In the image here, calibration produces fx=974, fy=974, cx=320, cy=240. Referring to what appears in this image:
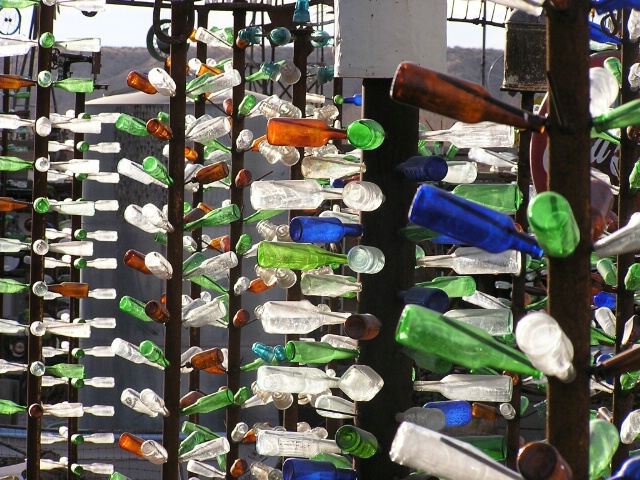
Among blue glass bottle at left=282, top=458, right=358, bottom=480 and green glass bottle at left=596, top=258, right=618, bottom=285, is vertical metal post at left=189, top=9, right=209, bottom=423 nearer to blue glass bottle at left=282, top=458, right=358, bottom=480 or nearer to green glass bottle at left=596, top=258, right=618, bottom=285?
green glass bottle at left=596, top=258, right=618, bottom=285

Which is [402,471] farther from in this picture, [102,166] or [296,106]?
[102,166]

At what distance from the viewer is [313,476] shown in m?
1.63

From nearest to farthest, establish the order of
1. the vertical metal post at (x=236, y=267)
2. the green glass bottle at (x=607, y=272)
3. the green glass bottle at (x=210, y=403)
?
the green glass bottle at (x=607, y=272), the green glass bottle at (x=210, y=403), the vertical metal post at (x=236, y=267)

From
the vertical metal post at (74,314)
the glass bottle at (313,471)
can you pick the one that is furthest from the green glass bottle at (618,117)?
the vertical metal post at (74,314)

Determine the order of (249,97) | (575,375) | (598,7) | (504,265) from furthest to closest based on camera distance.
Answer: (249,97), (504,265), (598,7), (575,375)

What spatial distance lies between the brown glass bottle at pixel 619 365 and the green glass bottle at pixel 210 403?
2060mm

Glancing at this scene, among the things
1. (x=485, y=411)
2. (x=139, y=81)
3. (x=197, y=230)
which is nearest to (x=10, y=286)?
(x=197, y=230)

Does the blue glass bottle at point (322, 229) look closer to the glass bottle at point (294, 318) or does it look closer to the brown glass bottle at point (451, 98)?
the glass bottle at point (294, 318)

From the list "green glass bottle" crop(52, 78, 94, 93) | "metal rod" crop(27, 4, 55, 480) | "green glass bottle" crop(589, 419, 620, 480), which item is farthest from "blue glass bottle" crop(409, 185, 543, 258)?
"green glass bottle" crop(52, 78, 94, 93)

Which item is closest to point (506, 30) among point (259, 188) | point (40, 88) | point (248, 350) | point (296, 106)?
point (296, 106)

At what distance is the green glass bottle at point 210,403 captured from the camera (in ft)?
9.78

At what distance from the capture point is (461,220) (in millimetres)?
1001

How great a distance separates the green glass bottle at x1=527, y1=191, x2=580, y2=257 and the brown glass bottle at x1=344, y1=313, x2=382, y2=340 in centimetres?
66

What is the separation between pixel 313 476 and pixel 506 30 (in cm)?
191
